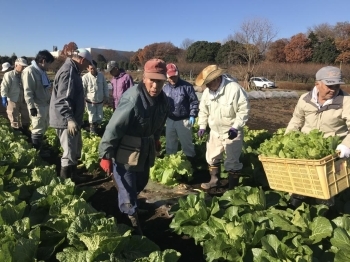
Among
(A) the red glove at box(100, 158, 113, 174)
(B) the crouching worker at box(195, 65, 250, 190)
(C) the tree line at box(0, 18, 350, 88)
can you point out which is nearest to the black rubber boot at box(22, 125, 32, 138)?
Answer: (B) the crouching worker at box(195, 65, 250, 190)

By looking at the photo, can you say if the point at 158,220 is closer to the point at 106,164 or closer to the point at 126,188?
the point at 126,188

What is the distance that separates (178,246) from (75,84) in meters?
2.48

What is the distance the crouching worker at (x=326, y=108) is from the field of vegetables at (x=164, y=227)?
73cm

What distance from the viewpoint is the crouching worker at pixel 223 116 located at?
4.30 meters

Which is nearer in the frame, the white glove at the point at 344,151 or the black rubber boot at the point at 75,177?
the white glove at the point at 344,151

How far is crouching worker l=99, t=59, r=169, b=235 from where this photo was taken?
10.2ft

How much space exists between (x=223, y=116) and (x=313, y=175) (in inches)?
68.0

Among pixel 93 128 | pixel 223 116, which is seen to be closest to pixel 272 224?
pixel 223 116

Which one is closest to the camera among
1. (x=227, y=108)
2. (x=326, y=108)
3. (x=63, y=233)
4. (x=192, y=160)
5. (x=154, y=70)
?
(x=63, y=233)

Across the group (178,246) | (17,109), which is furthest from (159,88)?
(17,109)

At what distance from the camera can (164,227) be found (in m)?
3.79

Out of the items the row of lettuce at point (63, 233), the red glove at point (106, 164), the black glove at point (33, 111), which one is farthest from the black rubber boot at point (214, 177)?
the black glove at point (33, 111)

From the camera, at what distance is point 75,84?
4488 mm

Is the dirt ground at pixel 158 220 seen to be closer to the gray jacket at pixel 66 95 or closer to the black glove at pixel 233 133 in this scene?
the black glove at pixel 233 133
